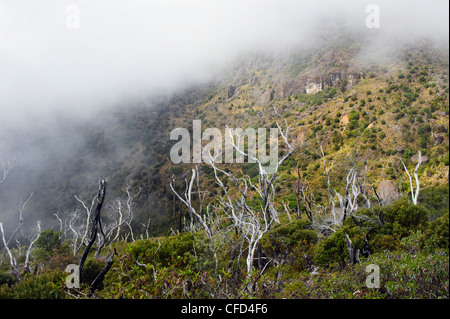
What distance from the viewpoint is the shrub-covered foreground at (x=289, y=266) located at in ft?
15.0

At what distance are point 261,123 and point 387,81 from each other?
20.2m

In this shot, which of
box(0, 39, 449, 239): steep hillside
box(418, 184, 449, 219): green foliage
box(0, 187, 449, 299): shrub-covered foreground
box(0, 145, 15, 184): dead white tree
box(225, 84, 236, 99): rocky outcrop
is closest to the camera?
box(0, 187, 449, 299): shrub-covered foreground

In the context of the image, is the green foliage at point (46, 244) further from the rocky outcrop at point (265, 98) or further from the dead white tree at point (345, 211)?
the rocky outcrop at point (265, 98)

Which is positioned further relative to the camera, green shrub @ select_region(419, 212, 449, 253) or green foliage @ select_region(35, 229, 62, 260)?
green foliage @ select_region(35, 229, 62, 260)

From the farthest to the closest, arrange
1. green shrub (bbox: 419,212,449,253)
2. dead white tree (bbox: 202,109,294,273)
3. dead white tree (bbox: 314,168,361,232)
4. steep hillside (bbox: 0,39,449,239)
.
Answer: steep hillside (bbox: 0,39,449,239) → dead white tree (bbox: 314,168,361,232) → dead white tree (bbox: 202,109,294,273) → green shrub (bbox: 419,212,449,253)

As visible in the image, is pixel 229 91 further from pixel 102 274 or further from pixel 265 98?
pixel 102 274

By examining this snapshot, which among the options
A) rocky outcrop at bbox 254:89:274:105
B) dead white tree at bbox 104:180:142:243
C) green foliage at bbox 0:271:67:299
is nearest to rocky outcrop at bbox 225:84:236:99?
rocky outcrop at bbox 254:89:274:105

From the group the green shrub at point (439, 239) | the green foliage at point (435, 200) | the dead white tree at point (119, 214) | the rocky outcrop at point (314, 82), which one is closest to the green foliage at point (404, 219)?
the green foliage at point (435, 200)

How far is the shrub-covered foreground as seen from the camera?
180 inches

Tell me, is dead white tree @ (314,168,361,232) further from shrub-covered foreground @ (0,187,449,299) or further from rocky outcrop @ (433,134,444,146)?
rocky outcrop @ (433,134,444,146)

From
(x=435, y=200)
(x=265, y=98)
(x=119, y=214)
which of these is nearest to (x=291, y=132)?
(x=265, y=98)

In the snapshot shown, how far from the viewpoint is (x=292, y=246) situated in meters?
10.9
